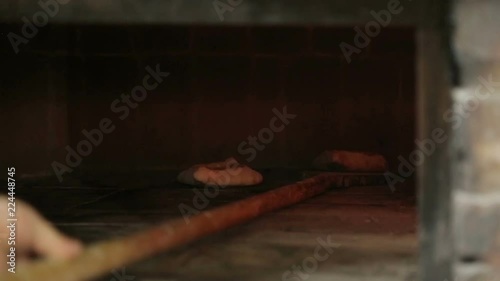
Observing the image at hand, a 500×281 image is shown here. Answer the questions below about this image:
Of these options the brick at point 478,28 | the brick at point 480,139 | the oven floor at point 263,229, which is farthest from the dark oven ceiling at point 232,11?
the oven floor at point 263,229

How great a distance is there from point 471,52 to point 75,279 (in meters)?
1.37

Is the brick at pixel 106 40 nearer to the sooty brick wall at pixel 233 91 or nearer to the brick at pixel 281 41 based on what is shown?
the sooty brick wall at pixel 233 91

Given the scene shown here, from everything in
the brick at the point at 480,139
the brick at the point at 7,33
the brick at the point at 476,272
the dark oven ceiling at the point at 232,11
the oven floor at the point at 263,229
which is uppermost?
the brick at the point at 7,33

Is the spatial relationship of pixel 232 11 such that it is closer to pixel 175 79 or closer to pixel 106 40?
pixel 175 79

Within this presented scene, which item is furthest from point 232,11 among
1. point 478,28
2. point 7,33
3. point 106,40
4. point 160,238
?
point 106,40

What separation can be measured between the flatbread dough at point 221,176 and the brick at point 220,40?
1319 mm

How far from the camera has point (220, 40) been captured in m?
5.79

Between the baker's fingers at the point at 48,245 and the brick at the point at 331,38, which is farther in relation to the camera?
the brick at the point at 331,38

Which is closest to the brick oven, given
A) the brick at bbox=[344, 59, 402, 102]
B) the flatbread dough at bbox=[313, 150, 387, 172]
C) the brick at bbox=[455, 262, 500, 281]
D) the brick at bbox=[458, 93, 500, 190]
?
the brick at bbox=[344, 59, 402, 102]

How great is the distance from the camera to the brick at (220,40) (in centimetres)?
576

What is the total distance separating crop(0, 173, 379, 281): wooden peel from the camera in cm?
198

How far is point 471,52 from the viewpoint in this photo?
1.73m

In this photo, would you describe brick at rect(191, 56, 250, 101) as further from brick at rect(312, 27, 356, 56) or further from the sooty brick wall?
brick at rect(312, 27, 356, 56)

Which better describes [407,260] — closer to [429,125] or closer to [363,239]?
[363,239]
